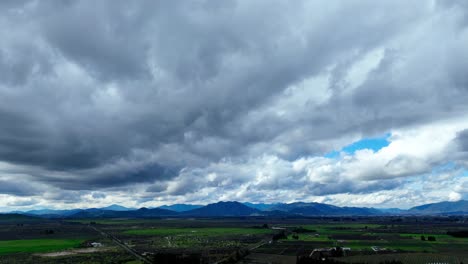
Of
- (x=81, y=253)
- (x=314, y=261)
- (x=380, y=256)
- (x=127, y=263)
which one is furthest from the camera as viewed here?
(x=81, y=253)

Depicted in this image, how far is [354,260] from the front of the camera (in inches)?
4355

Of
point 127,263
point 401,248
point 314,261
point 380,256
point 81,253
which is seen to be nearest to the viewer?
point 314,261

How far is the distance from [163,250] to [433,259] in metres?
90.7

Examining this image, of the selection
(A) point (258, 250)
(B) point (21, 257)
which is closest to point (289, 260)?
(A) point (258, 250)

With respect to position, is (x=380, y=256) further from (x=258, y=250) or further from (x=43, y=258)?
(x=43, y=258)

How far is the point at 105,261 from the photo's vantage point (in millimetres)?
112500

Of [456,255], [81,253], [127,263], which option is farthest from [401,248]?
[81,253]

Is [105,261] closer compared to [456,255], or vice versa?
[105,261]

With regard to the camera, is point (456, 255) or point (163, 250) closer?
point (456, 255)

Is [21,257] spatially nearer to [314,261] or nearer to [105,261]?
[105,261]

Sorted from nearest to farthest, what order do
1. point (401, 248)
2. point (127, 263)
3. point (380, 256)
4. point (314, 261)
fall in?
1. point (314, 261)
2. point (127, 263)
3. point (380, 256)
4. point (401, 248)

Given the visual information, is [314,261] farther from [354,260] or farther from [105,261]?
[105,261]

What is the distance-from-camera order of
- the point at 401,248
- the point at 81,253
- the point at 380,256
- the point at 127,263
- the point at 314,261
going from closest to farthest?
the point at 314,261 → the point at 127,263 → the point at 380,256 → the point at 81,253 → the point at 401,248

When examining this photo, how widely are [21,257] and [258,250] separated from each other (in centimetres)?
8149
